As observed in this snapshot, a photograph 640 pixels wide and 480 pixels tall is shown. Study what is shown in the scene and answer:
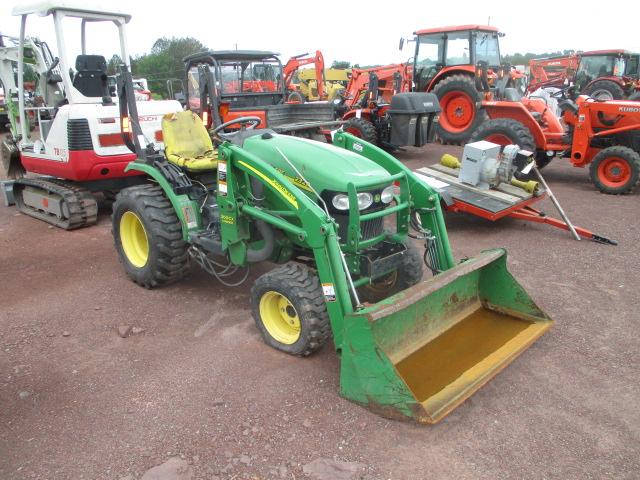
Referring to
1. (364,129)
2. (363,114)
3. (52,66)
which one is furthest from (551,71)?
(52,66)

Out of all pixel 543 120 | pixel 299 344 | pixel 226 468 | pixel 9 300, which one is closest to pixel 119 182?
pixel 9 300

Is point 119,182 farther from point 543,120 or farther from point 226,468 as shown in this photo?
point 543,120

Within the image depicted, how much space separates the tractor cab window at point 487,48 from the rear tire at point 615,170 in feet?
14.7

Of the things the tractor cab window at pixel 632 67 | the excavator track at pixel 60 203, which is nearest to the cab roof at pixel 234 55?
the excavator track at pixel 60 203

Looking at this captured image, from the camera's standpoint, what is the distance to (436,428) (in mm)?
2732

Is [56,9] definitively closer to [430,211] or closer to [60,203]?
[60,203]

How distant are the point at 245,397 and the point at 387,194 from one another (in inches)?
63.4

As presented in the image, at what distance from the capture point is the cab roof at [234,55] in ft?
29.0

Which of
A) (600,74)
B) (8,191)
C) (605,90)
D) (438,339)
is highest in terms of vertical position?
(600,74)

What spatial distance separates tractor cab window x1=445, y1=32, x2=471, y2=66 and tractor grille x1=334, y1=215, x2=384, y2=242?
917 cm

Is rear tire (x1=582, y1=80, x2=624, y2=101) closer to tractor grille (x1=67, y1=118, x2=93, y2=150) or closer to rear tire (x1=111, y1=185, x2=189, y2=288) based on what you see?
tractor grille (x1=67, y1=118, x2=93, y2=150)

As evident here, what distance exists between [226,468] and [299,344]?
0.97 m

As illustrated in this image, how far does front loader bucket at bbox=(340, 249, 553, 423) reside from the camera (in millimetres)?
2699

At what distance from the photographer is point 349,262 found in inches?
134
